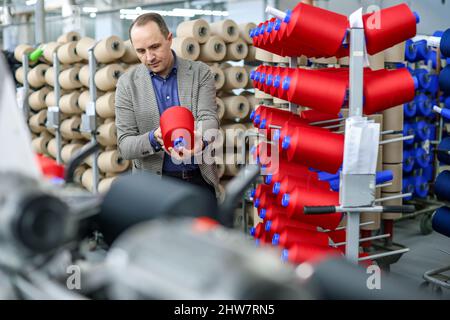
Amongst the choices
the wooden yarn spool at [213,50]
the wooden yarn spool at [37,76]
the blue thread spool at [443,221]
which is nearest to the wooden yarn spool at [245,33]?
the wooden yarn spool at [213,50]

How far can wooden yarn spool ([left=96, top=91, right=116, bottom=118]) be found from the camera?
4.87 meters

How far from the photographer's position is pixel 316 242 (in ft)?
8.53

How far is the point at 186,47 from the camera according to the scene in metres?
4.66

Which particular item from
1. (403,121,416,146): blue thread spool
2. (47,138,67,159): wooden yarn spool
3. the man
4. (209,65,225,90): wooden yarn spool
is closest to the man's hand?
the man

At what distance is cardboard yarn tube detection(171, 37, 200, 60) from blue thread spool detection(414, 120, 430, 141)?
227 cm

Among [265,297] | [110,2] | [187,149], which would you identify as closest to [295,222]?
[187,149]

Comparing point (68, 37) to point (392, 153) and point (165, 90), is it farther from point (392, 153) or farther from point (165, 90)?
point (165, 90)

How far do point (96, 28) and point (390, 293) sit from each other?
44.2 ft

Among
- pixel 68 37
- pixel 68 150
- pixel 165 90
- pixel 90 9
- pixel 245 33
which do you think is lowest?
pixel 68 150

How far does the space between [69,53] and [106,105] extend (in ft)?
3.59

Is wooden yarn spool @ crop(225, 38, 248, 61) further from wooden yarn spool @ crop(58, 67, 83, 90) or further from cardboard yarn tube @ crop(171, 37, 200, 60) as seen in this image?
wooden yarn spool @ crop(58, 67, 83, 90)

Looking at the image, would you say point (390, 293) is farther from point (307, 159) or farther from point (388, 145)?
point (388, 145)

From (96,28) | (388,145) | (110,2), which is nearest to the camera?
(388,145)

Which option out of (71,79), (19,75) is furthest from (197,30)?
(19,75)
